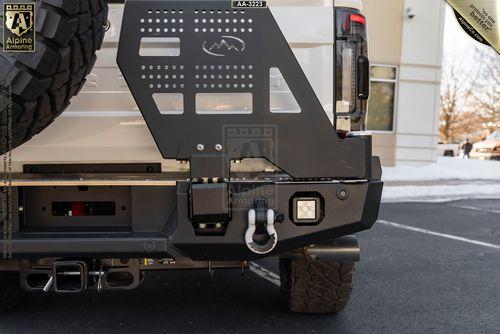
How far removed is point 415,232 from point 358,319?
347cm

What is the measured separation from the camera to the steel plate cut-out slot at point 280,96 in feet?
6.92

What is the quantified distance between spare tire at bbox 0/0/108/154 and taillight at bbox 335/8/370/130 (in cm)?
113

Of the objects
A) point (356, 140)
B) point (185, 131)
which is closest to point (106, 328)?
point (185, 131)

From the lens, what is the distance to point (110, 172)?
7.43 feet

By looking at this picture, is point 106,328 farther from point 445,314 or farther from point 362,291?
point 445,314

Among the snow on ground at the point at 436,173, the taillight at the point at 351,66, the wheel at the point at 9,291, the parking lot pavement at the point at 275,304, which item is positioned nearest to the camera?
the taillight at the point at 351,66

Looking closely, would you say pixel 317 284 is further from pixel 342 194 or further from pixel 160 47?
pixel 160 47

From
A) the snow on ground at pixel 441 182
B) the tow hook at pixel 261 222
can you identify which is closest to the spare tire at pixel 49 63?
the tow hook at pixel 261 222

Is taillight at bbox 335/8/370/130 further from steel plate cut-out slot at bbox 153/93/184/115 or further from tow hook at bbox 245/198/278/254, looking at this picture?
steel plate cut-out slot at bbox 153/93/184/115

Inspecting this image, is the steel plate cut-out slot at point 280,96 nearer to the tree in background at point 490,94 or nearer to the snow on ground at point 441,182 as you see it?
the snow on ground at point 441,182

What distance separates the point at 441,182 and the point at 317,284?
35.9 feet

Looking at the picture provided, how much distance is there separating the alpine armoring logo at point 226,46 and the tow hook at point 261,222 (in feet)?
2.32

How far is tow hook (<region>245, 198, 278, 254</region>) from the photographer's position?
202 cm

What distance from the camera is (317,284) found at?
9.28 ft
